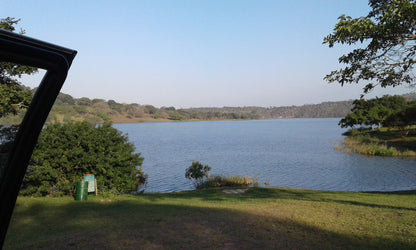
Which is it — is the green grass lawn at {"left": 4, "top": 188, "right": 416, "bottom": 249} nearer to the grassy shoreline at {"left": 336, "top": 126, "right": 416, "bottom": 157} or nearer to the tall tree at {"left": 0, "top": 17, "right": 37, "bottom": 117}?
the tall tree at {"left": 0, "top": 17, "right": 37, "bottom": 117}

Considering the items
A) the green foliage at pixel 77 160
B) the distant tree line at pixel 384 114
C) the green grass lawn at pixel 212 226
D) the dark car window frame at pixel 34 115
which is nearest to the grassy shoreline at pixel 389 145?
the distant tree line at pixel 384 114

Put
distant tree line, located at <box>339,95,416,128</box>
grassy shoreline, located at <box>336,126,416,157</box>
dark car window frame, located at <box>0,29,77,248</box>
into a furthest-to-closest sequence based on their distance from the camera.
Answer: distant tree line, located at <box>339,95,416,128</box>
grassy shoreline, located at <box>336,126,416,157</box>
dark car window frame, located at <box>0,29,77,248</box>

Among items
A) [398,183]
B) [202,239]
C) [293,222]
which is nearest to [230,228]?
[202,239]

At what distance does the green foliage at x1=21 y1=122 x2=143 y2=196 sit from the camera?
11273mm

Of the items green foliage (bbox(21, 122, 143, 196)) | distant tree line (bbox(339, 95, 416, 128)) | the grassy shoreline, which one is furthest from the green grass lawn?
distant tree line (bbox(339, 95, 416, 128))

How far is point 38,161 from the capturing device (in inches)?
455

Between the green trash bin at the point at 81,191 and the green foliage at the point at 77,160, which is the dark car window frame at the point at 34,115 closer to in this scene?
the green trash bin at the point at 81,191

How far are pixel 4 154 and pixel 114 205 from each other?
9000mm

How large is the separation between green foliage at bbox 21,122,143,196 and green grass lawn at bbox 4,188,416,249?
5.61 ft

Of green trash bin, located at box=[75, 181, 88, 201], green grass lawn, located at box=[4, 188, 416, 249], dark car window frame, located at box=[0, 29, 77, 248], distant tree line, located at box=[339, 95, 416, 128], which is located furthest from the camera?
distant tree line, located at box=[339, 95, 416, 128]

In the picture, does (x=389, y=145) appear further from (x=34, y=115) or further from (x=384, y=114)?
(x=34, y=115)

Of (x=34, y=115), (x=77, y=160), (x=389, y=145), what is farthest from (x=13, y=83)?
(x=389, y=145)

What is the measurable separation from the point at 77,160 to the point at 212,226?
714cm

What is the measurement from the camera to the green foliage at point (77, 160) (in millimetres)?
11273
